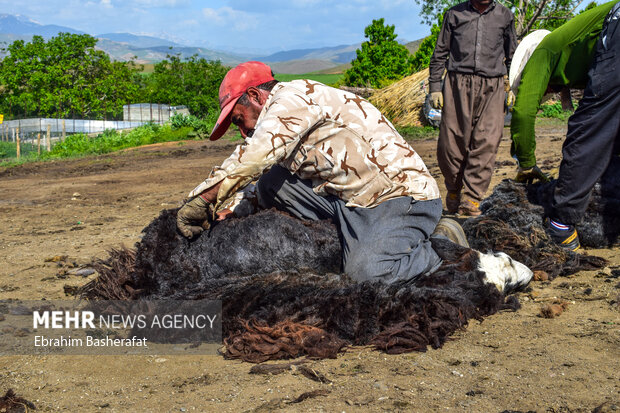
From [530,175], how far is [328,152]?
2063 mm

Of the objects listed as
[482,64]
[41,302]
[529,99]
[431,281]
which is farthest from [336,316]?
[482,64]

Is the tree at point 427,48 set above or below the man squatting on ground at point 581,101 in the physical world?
above

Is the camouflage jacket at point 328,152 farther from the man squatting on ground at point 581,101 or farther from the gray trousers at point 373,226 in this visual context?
the man squatting on ground at point 581,101

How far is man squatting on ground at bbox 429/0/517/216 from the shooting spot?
5.39m

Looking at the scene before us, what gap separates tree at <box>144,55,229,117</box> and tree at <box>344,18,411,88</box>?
9815mm

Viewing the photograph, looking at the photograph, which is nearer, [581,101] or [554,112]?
[581,101]

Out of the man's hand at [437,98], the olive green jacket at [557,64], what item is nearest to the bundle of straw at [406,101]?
the man's hand at [437,98]

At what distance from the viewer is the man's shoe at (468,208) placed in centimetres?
527

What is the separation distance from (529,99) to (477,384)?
2.45 meters

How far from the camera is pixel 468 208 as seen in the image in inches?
209

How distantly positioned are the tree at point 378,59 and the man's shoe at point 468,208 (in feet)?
53.6

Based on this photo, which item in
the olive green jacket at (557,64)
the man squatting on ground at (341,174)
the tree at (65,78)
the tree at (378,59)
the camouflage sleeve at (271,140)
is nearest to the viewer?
the camouflage sleeve at (271,140)

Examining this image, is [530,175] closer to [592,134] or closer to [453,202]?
[592,134]

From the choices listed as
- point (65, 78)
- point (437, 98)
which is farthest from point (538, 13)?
point (65, 78)
